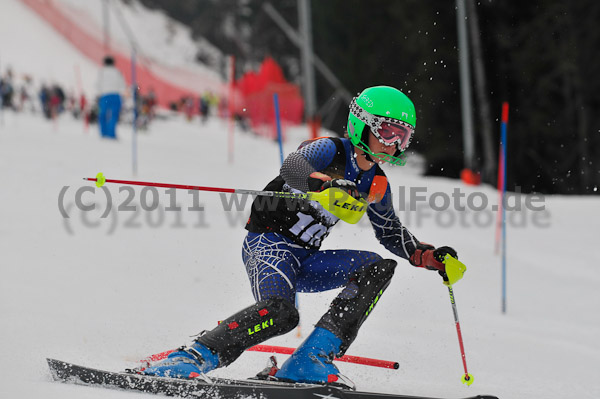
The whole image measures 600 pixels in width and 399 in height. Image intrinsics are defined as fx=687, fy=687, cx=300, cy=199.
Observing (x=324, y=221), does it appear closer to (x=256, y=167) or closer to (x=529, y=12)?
(x=256, y=167)

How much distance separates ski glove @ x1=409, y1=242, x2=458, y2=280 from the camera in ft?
12.6

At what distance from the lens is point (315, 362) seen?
343cm

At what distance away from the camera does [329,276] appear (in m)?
3.77

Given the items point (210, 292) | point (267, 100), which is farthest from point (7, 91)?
point (210, 292)

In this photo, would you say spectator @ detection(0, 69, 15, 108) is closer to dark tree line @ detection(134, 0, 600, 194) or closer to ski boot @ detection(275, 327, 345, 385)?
dark tree line @ detection(134, 0, 600, 194)

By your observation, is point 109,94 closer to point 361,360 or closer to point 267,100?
point 267,100

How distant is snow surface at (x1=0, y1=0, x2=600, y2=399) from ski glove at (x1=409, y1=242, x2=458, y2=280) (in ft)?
2.50

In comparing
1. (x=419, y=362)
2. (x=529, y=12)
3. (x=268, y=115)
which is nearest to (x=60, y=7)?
(x=268, y=115)

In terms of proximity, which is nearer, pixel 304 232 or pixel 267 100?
pixel 304 232

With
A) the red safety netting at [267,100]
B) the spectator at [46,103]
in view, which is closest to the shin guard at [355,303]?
the spectator at [46,103]

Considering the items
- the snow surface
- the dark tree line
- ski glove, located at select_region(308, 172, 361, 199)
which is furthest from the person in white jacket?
ski glove, located at select_region(308, 172, 361, 199)

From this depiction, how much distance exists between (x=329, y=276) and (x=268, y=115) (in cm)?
2081

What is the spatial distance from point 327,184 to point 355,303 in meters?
0.64

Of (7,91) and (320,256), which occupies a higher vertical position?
(7,91)
